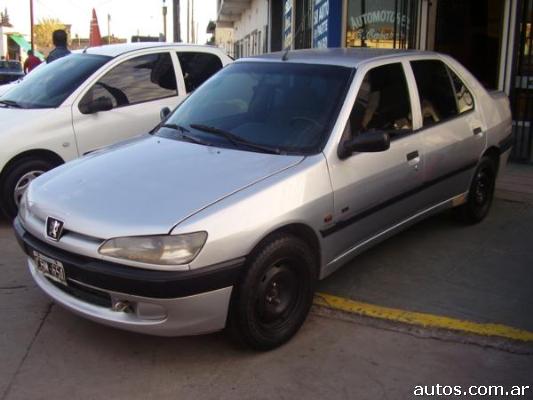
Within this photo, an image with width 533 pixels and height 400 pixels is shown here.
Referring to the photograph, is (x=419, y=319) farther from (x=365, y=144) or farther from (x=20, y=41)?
(x=20, y=41)

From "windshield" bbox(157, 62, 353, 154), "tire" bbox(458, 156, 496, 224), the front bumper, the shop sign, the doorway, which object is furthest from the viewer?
the shop sign

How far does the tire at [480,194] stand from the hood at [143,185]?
2.48m

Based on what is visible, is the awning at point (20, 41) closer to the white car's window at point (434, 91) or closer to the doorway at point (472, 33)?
the doorway at point (472, 33)

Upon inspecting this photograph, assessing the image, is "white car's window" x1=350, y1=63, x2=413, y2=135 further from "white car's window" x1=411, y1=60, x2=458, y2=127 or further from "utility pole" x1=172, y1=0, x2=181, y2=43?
"utility pole" x1=172, y1=0, x2=181, y2=43

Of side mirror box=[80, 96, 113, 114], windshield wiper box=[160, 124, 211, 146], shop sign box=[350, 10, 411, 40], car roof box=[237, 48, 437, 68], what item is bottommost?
side mirror box=[80, 96, 113, 114]

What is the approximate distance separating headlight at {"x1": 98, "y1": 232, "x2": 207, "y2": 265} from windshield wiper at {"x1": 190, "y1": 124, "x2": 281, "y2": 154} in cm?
97

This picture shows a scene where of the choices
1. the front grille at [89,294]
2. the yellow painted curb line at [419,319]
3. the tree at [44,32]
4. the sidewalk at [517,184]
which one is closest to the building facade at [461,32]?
the sidewalk at [517,184]

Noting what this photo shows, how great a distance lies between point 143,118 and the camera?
6477 millimetres

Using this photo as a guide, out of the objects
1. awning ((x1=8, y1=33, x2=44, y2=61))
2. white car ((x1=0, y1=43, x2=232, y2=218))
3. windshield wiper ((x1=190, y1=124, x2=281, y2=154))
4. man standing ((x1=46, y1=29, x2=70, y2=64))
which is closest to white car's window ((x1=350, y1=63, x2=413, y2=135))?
windshield wiper ((x1=190, y1=124, x2=281, y2=154))

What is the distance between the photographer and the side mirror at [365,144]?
12.6 feet

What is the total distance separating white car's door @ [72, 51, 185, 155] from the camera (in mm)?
6137

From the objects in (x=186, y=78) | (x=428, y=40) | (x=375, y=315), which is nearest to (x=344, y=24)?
(x=428, y=40)

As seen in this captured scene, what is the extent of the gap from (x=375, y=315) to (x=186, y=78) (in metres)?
3.95

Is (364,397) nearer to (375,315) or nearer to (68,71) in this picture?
(375,315)
